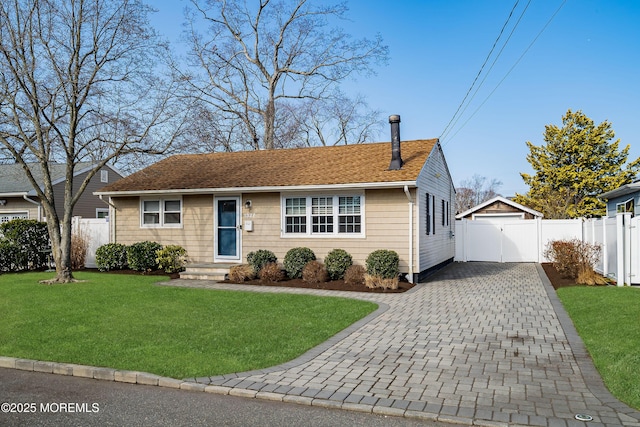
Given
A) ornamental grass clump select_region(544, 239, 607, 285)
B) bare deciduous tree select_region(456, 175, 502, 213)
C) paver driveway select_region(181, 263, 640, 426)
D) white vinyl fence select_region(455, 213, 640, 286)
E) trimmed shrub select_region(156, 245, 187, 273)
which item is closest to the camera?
paver driveway select_region(181, 263, 640, 426)

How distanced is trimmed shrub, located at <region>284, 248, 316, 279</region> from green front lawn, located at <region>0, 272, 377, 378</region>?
2695mm

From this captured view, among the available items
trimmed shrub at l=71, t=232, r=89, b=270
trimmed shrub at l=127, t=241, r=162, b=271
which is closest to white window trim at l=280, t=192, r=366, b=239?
trimmed shrub at l=127, t=241, r=162, b=271

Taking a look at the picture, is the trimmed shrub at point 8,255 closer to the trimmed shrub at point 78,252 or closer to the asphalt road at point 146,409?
the trimmed shrub at point 78,252

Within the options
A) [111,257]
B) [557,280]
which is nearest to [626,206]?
[557,280]

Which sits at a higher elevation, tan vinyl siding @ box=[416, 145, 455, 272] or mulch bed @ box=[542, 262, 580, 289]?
tan vinyl siding @ box=[416, 145, 455, 272]

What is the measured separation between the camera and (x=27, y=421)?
14.3ft

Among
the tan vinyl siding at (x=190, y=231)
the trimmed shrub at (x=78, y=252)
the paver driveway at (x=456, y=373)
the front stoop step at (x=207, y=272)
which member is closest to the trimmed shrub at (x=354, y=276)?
the paver driveway at (x=456, y=373)

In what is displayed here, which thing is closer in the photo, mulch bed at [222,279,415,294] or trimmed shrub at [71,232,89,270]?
mulch bed at [222,279,415,294]

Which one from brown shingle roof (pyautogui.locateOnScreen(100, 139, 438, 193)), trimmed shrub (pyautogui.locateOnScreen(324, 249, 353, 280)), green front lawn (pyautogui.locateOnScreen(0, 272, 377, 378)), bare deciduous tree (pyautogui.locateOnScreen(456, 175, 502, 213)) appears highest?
bare deciduous tree (pyautogui.locateOnScreen(456, 175, 502, 213))

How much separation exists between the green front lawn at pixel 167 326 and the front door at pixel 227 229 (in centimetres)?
365

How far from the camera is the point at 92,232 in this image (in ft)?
60.1

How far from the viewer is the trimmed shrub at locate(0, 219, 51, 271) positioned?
1689cm

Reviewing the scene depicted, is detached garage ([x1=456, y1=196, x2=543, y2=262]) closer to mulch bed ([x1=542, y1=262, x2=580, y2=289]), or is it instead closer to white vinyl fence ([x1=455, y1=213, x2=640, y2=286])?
white vinyl fence ([x1=455, y1=213, x2=640, y2=286])

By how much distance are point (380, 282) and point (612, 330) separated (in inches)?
235
